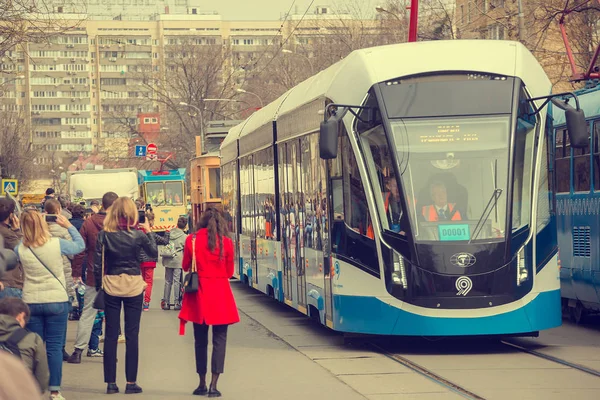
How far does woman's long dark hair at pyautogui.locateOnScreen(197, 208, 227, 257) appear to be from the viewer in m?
9.64

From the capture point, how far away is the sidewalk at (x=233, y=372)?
9.72m

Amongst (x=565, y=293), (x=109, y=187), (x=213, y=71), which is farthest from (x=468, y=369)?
(x=213, y=71)

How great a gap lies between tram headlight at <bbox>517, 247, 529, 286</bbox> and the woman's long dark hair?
3381 mm

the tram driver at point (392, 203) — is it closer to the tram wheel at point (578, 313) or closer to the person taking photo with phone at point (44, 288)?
the person taking photo with phone at point (44, 288)

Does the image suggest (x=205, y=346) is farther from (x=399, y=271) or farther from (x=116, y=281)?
(x=399, y=271)

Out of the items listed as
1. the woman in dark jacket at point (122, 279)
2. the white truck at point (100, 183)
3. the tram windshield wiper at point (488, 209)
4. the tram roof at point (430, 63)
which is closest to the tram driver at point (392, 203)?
the tram windshield wiper at point (488, 209)

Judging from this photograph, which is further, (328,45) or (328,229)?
(328,45)

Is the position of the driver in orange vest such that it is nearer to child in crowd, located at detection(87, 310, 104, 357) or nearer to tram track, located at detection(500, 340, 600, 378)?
tram track, located at detection(500, 340, 600, 378)

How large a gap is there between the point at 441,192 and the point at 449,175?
0.19 metres

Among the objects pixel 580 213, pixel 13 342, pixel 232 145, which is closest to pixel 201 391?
pixel 13 342

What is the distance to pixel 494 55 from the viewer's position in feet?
40.3

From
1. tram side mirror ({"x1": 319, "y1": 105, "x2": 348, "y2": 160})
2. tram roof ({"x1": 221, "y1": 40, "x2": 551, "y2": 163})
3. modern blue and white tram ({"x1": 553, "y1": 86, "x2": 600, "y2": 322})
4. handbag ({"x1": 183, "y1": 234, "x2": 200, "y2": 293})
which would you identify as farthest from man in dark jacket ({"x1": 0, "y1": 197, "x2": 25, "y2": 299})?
modern blue and white tram ({"x1": 553, "y1": 86, "x2": 600, "y2": 322})

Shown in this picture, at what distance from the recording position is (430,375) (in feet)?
34.5

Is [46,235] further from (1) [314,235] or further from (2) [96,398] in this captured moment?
(1) [314,235]
